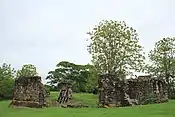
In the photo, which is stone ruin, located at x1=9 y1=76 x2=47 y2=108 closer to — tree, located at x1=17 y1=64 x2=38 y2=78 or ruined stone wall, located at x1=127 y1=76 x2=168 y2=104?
ruined stone wall, located at x1=127 y1=76 x2=168 y2=104

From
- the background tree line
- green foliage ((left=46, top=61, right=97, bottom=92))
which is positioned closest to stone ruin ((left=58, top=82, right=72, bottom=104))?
the background tree line

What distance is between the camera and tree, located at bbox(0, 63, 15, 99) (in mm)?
48491

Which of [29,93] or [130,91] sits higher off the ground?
[130,91]

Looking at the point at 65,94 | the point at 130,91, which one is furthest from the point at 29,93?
the point at 130,91

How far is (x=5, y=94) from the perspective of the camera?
50719mm

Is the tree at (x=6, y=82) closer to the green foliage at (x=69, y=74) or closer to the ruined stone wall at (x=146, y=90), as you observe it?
the green foliage at (x=69, y=74)

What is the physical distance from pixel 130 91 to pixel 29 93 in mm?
8975

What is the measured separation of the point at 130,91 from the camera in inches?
1241

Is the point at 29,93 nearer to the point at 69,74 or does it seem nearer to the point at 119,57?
the point at 119,57

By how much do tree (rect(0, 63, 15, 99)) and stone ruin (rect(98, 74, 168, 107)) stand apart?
70.7 ft

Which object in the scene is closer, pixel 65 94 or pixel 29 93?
pixel 29 93

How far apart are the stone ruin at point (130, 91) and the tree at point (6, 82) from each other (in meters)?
21.6

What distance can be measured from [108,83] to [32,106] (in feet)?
22.4

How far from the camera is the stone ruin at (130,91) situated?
3017 cm
